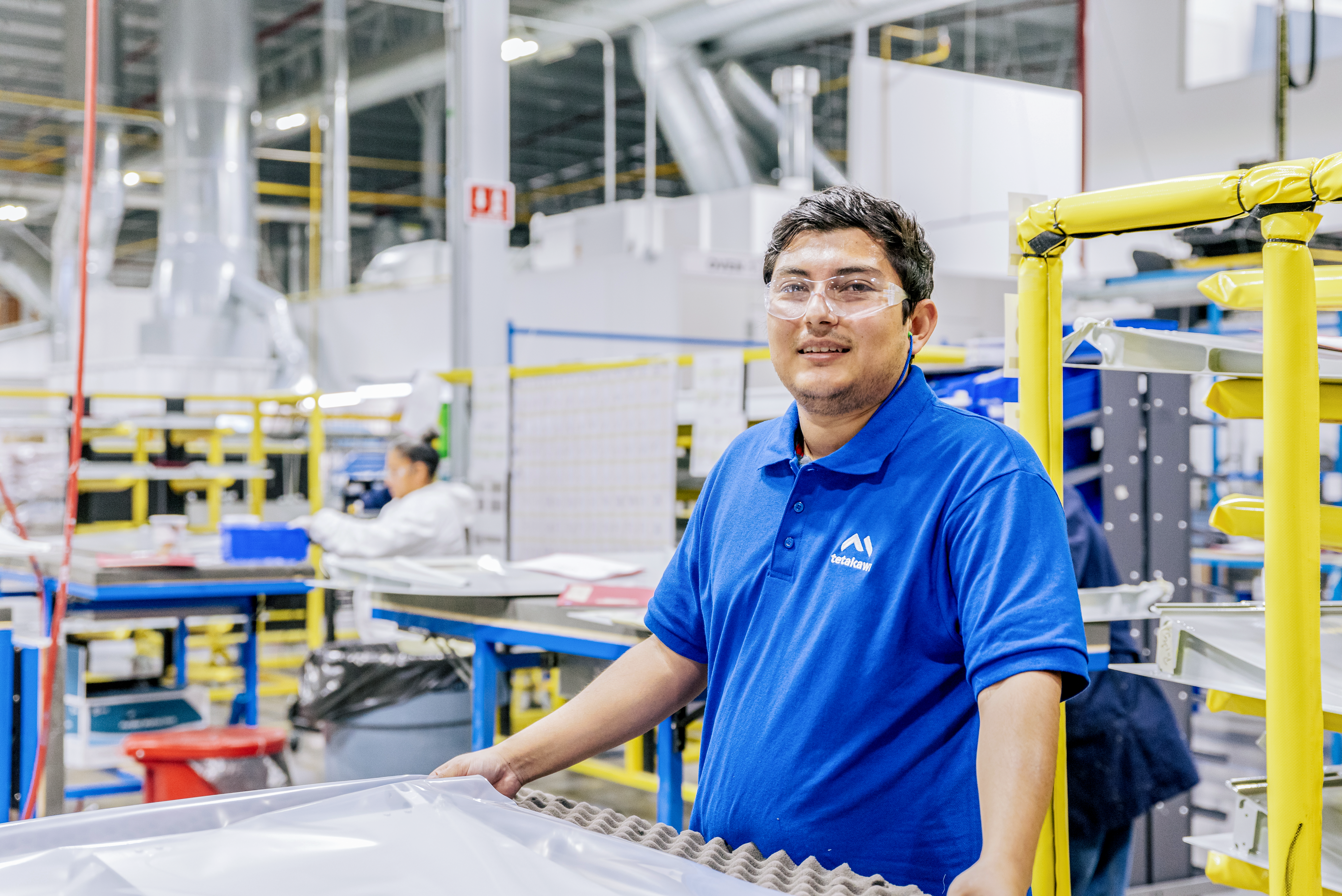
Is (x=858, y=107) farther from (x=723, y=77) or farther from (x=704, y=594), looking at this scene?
(x=704, y=594)

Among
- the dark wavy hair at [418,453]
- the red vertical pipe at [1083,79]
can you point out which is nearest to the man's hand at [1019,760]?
the dark wavy hair at [418,453]

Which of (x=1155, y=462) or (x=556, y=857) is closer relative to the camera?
(x=556, y=857)

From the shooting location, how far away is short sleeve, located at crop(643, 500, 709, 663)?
5.64 ft

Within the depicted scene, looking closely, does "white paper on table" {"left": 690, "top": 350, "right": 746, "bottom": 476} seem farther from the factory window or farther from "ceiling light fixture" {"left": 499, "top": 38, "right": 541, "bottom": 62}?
"ceiling light fixture" {"left": 499, "top": 38, "right": 541, "bottom": 62}

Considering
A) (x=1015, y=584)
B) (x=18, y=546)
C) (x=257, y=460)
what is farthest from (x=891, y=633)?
(x=257, y=460)

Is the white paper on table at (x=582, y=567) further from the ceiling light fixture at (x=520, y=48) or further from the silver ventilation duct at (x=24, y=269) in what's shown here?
the silver ventilation duct at (x=24, y=269)

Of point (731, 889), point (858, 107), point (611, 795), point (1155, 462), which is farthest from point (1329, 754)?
point (858, 107)

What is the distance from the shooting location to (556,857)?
1.23m

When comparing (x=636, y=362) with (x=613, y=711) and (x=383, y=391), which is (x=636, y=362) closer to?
(x=613, y=711)

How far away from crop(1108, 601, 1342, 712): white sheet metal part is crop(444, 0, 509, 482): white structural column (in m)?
5.89

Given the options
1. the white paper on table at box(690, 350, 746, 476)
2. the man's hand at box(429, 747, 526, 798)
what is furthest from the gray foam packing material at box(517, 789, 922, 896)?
the white paper on table at box(690, 350, 746, 476)

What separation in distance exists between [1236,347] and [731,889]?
0.83 m

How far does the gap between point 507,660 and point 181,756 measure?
1.07 meters

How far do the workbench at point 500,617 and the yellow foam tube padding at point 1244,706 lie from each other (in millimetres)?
1360
